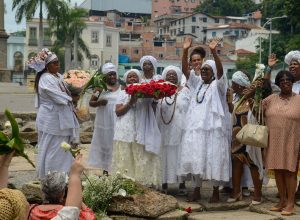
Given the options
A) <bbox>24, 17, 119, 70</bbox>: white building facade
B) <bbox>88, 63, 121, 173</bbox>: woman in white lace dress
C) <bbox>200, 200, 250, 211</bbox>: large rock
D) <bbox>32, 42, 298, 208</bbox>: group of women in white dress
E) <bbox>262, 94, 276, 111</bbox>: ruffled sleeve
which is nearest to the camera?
<bbox>262, 94, 276, 111</bbox>: ruffled sleeve

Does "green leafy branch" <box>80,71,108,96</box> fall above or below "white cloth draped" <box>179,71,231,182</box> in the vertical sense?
above

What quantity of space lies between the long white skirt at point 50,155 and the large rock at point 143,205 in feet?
4.32

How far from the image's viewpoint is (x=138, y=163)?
7.08m

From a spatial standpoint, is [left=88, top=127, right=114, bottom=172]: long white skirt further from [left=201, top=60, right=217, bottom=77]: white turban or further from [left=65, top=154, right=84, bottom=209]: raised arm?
[left=65, top=154, right=84, bottom=209]: raised arm

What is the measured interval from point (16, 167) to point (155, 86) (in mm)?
3641

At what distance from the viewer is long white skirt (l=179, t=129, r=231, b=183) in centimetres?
686

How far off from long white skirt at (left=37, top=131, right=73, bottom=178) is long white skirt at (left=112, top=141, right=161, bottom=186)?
70 cm

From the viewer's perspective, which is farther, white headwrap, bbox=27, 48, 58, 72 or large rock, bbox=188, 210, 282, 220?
white headwrap, bbox=27, 48, 58, 72

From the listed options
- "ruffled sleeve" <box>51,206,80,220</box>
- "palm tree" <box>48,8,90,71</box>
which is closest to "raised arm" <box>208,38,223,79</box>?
"ruffled sleeve" <box>51,206,80,220</box>

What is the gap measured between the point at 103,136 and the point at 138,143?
105 cm

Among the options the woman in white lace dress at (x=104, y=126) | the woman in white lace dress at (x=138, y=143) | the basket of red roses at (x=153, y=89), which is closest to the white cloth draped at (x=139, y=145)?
the woman in white lace dress at (x=138, y=143)

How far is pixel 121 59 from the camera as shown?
8438 centimetres

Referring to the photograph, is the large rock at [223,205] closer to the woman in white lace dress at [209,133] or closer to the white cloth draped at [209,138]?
the woman in white lace dress at [209,133]

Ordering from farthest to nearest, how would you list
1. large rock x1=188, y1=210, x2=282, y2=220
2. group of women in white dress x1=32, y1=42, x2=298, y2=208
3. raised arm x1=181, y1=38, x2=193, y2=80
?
raised arm x1=181, y1=38, x2=193, y2=80
group of women in white dress x1=32, y1=42, x2=298, y2=208
large rock x1=188, y1=210, x2=282, y2=220
